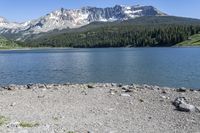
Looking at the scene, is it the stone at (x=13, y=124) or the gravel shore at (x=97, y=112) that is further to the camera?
the stone at (x=13, y=124)

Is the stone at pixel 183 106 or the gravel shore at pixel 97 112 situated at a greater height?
the stone at pixel 183 106

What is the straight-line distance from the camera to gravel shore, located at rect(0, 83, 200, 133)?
22750 mm

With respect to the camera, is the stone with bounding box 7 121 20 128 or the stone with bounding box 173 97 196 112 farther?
the stone with bounding box 173 97 196 112

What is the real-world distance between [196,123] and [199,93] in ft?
35.7

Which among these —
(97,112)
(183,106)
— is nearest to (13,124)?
(97,112)

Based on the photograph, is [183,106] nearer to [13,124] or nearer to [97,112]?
[97,112]

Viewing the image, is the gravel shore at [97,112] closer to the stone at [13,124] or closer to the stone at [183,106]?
the stone at [13,124]

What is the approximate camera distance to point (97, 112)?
1060 inches

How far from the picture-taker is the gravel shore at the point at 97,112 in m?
22.8

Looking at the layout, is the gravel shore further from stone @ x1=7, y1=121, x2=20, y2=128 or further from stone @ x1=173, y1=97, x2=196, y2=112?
stone @ x1=173, y1=97, x2=196, y2=112

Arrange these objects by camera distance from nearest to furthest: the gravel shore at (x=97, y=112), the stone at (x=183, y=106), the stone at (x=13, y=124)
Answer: the gravel shore at (x=97, y=112), the stone at (x=13, y=124), the stone at (x=183, y=106)

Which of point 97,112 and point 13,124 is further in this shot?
point 97,112

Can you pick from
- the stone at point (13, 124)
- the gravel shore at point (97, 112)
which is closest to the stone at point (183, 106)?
the gravel shore at point (97, 112)

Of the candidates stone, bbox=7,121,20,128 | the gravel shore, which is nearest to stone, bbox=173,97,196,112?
the gravel shore
